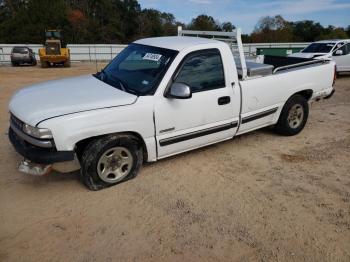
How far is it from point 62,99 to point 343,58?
40.6 ft

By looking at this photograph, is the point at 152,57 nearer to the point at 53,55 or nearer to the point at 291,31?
the point at 53,55

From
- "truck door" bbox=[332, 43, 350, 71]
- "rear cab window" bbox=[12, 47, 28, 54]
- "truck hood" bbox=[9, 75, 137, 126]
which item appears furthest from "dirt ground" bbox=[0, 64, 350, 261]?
"rear cab window" bbox=[12, 47, 28, 54]

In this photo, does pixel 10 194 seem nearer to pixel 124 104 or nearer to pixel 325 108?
pixel 124 104

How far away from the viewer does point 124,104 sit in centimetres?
414

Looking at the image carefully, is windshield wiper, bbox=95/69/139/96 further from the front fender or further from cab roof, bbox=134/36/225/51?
cab roof, bbox=134/36/225/51

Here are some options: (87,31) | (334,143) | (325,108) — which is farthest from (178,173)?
(87,31)

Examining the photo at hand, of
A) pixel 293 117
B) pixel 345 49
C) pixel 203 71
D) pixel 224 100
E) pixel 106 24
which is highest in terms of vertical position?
pixel 106 24

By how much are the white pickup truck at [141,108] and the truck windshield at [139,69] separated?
0.6 inches

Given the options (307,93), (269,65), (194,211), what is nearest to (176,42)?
(269,65)

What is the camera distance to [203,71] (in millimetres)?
4707

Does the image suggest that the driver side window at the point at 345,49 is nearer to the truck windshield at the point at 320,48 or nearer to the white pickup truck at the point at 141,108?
the truck windshield at the point at 320,48

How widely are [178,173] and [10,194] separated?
211 centimetres

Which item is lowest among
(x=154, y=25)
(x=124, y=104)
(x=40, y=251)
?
(x=40, y=251)

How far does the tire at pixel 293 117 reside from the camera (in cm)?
599
